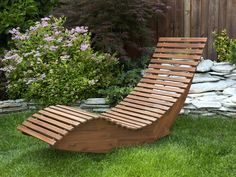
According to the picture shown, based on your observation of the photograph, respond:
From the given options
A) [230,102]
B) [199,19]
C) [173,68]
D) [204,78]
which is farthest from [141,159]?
[199,19]

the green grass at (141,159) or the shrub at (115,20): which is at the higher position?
the shrub at (115,20)

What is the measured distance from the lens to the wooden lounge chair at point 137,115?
455 centimetres

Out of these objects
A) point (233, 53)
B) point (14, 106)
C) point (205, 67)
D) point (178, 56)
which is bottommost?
point (14, 106)

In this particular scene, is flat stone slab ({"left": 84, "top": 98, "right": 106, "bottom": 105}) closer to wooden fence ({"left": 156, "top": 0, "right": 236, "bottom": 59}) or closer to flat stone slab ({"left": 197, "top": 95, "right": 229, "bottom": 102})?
flat stone slab ({"left": 197, "top": 95, "right": 229, "bottom": 102})

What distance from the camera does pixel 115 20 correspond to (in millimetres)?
7148

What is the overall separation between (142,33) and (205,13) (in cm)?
114

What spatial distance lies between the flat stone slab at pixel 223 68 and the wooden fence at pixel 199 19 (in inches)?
34.8

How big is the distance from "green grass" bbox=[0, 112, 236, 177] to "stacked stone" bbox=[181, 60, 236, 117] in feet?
1.92

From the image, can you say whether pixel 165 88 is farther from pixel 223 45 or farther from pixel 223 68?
pixel 223 45

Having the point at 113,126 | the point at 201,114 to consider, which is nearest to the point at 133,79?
the point at 201,114

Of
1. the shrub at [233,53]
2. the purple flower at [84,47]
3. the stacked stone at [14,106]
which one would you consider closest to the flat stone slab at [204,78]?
the shrub at [233,53]

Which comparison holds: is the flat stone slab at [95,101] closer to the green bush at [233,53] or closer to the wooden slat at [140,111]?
the wooden slat at [140,111]

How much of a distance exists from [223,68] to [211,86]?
0.51 m

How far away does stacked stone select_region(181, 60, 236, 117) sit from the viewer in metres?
6.01
